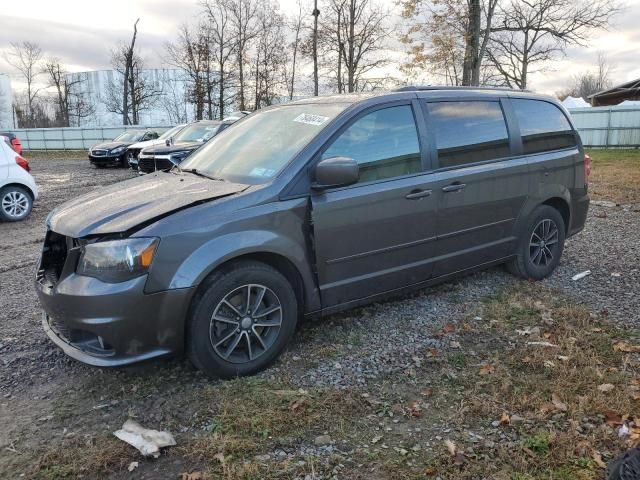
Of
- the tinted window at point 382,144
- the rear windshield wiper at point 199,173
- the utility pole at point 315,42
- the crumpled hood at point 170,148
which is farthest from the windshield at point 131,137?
the tinted window at point 382,144

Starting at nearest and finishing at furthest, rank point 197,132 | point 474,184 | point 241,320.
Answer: point 241,320
point 474,184
point 197,132

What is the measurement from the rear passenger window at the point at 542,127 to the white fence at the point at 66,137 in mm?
32251

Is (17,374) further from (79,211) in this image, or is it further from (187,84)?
(187,84)

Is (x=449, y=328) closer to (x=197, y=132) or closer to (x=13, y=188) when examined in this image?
(x=13, y=188)

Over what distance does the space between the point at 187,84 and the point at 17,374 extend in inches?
1569

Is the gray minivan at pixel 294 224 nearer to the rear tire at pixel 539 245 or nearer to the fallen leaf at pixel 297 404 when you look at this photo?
the rear tire at pixel 539 245

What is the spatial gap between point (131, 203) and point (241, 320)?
106 centimetres

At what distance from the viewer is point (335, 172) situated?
3408 millimetres

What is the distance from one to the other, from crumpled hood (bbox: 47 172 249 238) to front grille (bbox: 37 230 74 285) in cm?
7

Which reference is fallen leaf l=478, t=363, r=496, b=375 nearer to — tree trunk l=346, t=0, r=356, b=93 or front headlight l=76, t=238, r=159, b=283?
front headlight l=76, t=238, r=159, b=283

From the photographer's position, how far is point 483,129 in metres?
4.57

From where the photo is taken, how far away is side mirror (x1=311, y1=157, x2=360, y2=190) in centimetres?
341

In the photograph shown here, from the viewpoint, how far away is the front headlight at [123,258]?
2.96m

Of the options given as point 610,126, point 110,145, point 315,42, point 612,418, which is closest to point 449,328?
point 612,418
